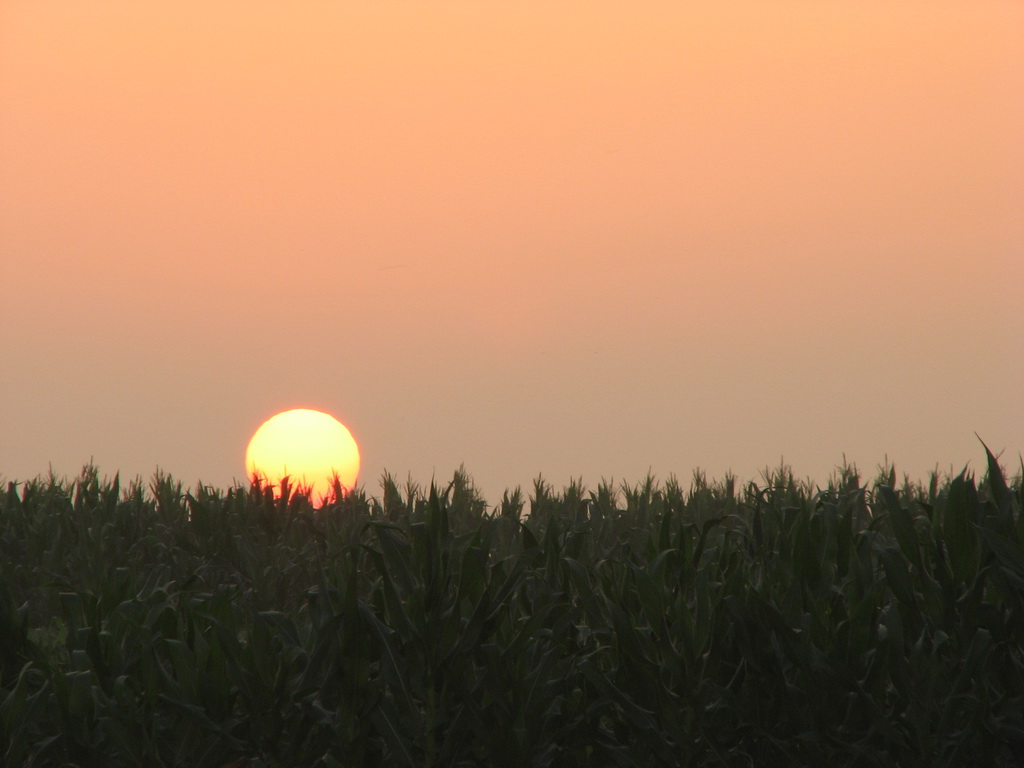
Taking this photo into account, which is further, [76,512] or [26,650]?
[76,512]

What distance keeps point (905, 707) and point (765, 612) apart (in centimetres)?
58

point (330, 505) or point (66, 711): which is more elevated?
point (330, 505)

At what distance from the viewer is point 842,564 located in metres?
4.17

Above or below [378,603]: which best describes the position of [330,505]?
above

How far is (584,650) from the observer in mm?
3908

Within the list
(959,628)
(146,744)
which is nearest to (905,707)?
(959,628)

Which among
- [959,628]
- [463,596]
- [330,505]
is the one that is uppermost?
[330,505]

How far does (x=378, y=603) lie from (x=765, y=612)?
4.70 feet

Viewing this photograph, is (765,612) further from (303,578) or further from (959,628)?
(303,578)

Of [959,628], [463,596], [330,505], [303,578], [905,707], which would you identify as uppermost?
[330,505]

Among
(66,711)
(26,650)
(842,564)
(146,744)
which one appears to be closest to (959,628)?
(842,564)

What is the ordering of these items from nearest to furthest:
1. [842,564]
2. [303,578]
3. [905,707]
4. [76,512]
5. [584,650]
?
1. [905,707]
2. [584,650]
3. [842,564]
4. [303,578]
5. [76,512]

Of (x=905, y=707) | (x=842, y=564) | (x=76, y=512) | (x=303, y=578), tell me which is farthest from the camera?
(x=76, y=512)

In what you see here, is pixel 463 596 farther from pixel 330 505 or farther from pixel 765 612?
pixel 330 505
